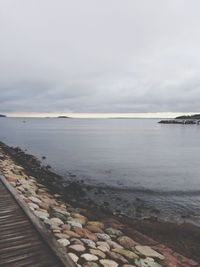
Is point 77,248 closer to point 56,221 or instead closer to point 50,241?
point 50,241

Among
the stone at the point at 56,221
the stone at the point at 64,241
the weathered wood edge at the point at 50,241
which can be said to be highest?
the weathered wood edge at the point at 50,241

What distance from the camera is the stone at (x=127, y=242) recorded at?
332 inches

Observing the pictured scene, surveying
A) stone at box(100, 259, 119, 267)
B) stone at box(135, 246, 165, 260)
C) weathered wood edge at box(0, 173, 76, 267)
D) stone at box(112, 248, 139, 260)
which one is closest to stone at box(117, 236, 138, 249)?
stone at box(135, 246, 165, 260)

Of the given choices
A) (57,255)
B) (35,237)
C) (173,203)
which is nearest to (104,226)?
(35,237)

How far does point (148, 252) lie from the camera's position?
8.12 m

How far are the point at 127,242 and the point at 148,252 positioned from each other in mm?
842

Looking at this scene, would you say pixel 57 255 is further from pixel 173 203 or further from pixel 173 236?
pixel 173 203

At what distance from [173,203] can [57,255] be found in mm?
11555

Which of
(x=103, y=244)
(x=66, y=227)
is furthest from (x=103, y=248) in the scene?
(x=66, y=227)

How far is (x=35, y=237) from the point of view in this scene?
6629mm

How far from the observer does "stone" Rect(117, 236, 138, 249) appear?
8430 millimetres

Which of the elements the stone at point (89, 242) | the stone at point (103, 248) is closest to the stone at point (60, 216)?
the stone at point (89, 242)

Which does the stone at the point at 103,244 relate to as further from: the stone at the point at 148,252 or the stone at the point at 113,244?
the stone at the point at 148,252

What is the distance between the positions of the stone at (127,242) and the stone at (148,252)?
0.74 ft
